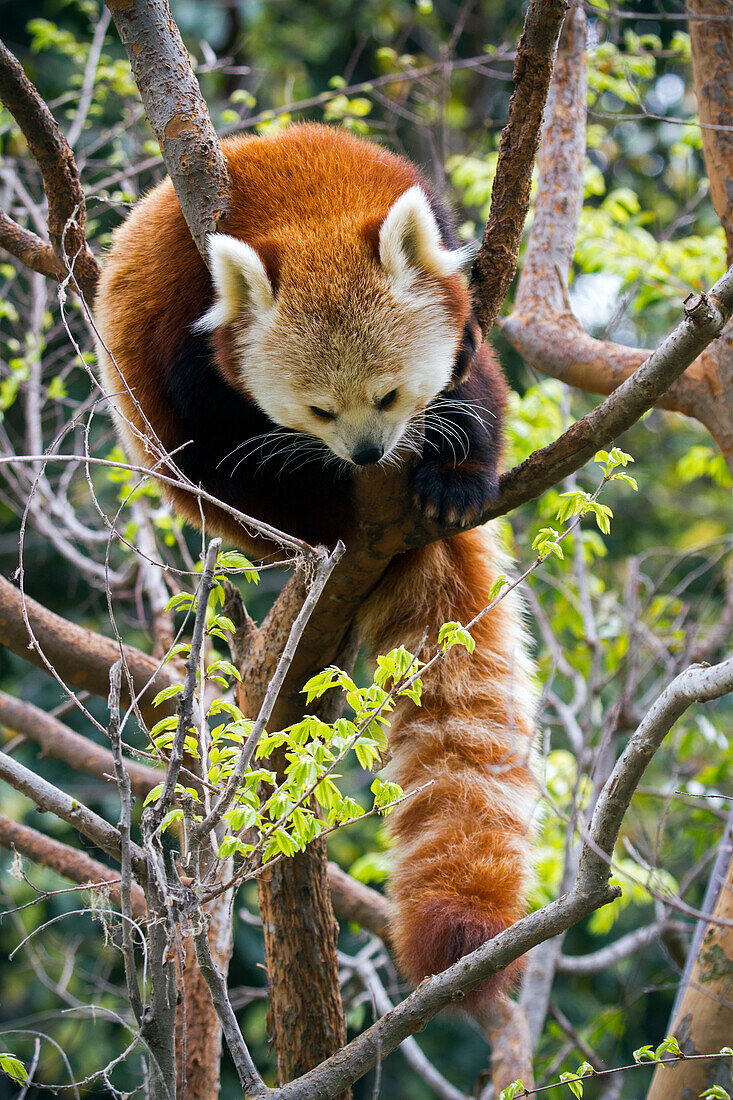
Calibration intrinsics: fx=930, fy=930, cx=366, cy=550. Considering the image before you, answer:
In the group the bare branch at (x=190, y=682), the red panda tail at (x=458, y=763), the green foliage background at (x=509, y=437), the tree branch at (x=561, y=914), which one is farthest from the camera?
the green foliage background at (x=509, y=437)

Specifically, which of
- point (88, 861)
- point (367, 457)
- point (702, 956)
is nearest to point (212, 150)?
point (367, 457)

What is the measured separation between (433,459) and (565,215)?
5.09ft

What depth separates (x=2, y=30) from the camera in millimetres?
8180

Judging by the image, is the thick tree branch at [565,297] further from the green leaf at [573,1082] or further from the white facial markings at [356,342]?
the green leaf at [573,1082]

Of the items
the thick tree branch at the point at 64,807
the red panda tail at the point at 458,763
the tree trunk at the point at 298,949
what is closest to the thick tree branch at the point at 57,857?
the tree trunk at the point at 298,949

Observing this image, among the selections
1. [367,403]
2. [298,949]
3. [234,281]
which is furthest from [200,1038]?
[234,281]

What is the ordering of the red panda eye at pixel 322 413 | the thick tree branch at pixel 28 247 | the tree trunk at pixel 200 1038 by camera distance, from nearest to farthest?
the red panda eye at pixel 322 413 < the tree trunk at pixel 200 1038 < the thick tree branch at pixel 28 247

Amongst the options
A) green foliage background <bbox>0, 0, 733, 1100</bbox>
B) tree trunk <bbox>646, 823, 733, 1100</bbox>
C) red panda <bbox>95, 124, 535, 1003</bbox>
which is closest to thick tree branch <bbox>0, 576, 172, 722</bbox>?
red panda <bbox>95, 124, 535, 1003</bbox>

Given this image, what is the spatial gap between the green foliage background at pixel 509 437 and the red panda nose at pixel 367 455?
3.31ft

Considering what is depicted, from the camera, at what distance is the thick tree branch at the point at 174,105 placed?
8.53ft

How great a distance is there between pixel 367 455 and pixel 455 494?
1.06 ft

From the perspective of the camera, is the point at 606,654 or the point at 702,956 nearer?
the point at 702,956

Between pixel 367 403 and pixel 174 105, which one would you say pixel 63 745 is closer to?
pixel 367 403

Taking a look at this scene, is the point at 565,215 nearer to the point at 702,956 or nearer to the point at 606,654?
the point at 606,654
